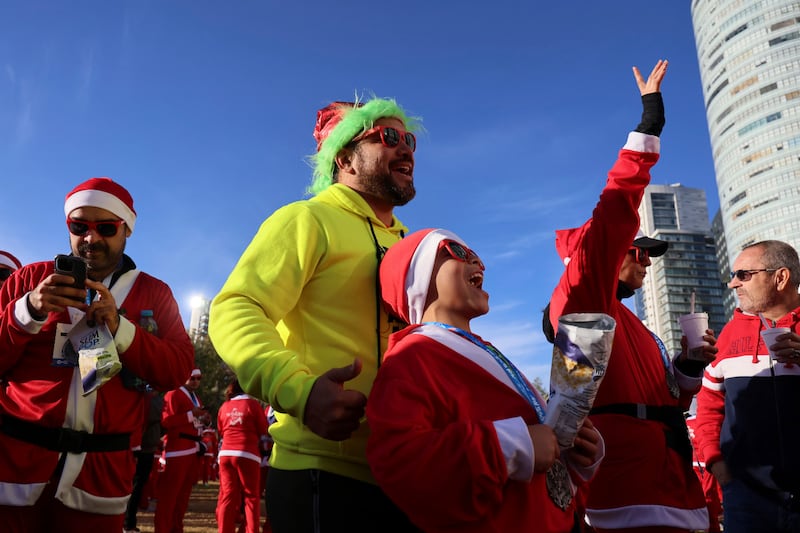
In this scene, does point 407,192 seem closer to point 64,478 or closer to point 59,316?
point 59,316

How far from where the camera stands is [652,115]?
2.68 m

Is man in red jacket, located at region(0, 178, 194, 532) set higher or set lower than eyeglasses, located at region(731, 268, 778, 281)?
lower

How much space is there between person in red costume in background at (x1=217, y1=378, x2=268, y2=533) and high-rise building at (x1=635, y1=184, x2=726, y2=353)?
118530 millimetres

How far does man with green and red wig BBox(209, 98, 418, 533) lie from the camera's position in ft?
5.89

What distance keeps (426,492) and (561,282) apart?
1663mm

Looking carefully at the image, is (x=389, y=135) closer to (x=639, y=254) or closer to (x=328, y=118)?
(x=328, y=118)

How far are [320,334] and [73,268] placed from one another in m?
1.30

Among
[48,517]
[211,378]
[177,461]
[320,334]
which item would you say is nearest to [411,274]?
[320,334]

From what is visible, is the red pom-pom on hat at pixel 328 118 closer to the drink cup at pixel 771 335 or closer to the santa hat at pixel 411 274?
the santa hat at pixel 411 274

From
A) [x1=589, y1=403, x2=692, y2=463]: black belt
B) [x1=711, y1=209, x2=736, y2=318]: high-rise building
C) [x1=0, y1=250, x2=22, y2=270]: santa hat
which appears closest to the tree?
[x1=0, y1=250, x2=22, y2=270]: santa hat

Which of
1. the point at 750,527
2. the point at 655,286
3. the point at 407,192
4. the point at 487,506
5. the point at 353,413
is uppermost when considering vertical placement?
the point at 655,286

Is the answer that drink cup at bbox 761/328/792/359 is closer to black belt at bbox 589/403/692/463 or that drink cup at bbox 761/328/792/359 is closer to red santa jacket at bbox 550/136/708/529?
red santa jacket at bbox 550/136/708/529

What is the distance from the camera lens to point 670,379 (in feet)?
11.2

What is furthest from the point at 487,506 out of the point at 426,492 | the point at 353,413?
the point at 353,413
